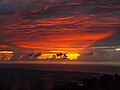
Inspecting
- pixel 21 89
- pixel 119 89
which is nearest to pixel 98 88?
pixel 119 89

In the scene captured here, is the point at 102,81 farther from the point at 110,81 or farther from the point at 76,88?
the point at 76,88

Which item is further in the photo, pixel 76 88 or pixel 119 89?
pixel 76 88

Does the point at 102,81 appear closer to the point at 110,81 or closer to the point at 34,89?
the point at 110,81

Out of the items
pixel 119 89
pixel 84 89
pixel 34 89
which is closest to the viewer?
pixel 119 89

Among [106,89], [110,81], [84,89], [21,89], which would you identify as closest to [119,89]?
[106,89]

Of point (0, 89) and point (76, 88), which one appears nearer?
point (76, 88)

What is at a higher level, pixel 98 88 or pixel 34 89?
pixel 98 88

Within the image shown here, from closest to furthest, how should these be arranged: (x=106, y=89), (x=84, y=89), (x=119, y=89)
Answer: (x=119, y=89)
(x=106, y=89)
(x=84, y=89)

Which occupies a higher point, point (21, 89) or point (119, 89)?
point (119, 89)

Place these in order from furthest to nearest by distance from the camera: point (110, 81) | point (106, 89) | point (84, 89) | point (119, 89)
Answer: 1. point (110, 81)
2. point (84, 89)
3. point (106, 89)
4. point (119, 89)
